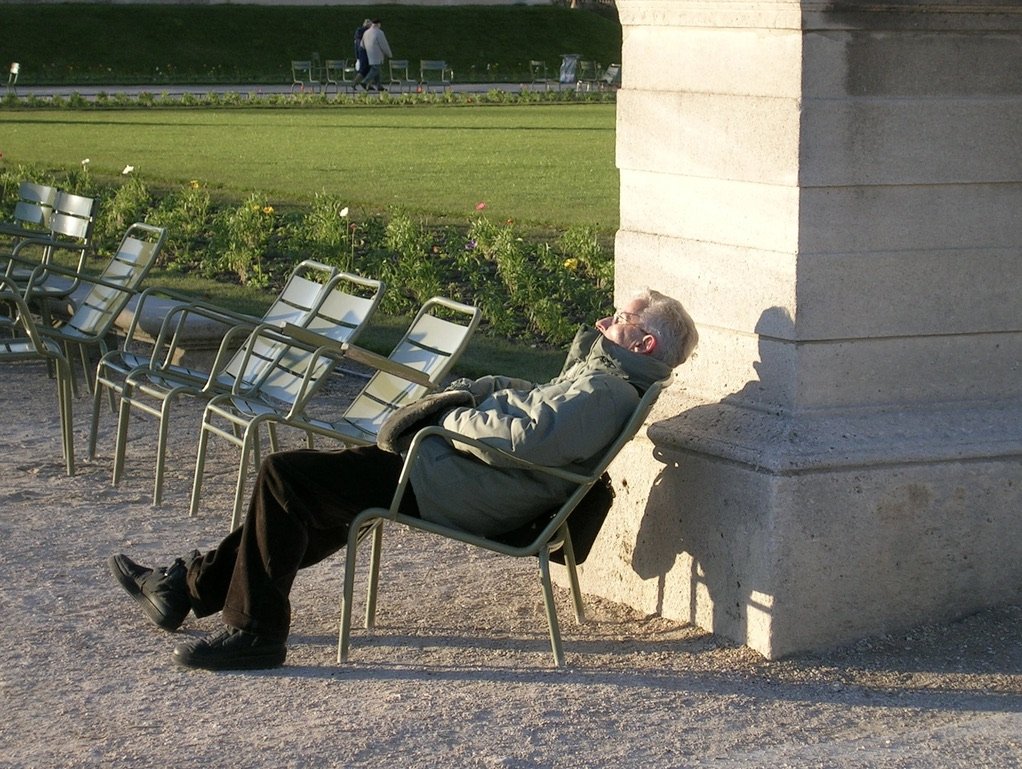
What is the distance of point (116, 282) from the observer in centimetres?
792

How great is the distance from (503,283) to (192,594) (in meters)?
5.94

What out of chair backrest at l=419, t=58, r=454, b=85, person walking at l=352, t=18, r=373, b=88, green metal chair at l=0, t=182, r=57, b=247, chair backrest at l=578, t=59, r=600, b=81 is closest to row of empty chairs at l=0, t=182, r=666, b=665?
green metal chair at l=0, t=182, r=57, b=247

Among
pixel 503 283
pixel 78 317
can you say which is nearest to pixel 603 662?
pixel 78 317

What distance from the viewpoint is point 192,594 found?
475 cm

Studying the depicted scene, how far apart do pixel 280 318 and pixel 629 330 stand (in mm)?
2709

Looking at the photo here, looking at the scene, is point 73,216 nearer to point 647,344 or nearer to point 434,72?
point 647,344

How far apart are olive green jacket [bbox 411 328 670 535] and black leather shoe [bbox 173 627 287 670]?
0.56 m

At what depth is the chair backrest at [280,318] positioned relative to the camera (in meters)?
6.84

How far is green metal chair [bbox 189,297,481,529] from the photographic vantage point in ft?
19.1

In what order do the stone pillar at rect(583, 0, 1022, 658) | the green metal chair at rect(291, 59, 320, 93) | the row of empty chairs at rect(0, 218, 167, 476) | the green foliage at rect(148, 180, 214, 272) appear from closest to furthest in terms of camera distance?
the stone pillar at rect(583, 0, 1022, 658), the row of empty chairs at rect(0, 218, 167, 476), the green foliage at rect(148, 180, 214, 272), the green metal chair at rect(291, 59, 320, 93)

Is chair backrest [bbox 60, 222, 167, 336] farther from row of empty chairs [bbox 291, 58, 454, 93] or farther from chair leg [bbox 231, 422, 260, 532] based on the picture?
row of empty chairs [bbox 291, 58, 454, 93]

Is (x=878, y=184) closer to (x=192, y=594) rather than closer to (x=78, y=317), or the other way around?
(x=192, y=594)

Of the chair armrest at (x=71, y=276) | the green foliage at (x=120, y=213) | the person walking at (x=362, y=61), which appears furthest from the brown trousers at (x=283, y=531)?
the person walking at (x=362, y=61)

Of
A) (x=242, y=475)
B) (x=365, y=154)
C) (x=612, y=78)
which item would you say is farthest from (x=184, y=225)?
(x=612, y=78)
